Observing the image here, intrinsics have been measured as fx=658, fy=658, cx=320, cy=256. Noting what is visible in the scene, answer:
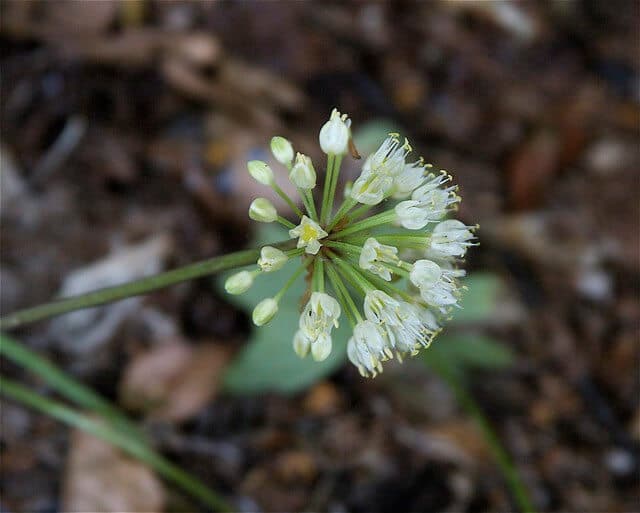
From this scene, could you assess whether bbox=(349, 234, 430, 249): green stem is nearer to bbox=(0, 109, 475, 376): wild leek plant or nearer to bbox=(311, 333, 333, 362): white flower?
bbox=(0, 109, 475, 376): wild leek plant

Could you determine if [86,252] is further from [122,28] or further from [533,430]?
[533,430]

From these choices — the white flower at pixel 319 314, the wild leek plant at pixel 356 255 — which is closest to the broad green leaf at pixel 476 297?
the wild leek plant at pixel 356 255

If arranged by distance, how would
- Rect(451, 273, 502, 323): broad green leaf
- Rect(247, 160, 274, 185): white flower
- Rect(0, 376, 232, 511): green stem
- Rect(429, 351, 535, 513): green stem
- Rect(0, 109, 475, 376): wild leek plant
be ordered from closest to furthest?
Rect(0, 109, 475, 376): wild leek plant
Rect(247, 160, 274, 185): white flower
Rect(0, 376, 232, 511): green stem
Rect(429, 351, 535, 513): green stem
Rect(451, 273, 502, 323): broad green leaf

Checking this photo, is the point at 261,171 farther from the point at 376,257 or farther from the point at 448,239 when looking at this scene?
the point at 448,239

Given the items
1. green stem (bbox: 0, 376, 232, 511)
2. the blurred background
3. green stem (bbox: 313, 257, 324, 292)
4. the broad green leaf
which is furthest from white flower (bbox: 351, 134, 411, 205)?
green stem (bbox: 0, 376, 232, 511)

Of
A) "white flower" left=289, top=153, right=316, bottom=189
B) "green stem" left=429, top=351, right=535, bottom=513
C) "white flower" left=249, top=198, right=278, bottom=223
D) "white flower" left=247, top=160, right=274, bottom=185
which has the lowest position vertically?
"green stem" left=429, top=351, right=535, bottom=513

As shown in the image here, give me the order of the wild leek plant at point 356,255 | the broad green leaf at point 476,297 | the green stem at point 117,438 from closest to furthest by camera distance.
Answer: the wild leek plant at point 356,255 → the green stem at point 117,438 → the broad green leaf at point 476,297

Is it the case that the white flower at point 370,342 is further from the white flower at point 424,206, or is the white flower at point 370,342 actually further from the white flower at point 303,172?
the white flower at point 303,172

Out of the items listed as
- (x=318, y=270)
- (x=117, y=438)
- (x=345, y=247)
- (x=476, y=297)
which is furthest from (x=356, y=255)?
(x=476, y=297)
